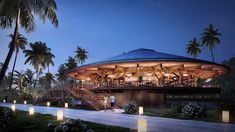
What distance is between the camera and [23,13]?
26.8m

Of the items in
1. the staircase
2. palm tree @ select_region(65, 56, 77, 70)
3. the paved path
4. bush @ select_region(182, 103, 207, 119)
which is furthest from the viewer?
palm tree @ select_region(65, 56, 77, 70)

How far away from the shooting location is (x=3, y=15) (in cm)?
2564

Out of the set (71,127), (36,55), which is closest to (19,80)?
(36,55)

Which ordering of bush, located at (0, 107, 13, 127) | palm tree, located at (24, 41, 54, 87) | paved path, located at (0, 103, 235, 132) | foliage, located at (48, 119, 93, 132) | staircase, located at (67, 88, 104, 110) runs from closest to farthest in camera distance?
foliage, located at (48, 119, 93, 132) → paved path, located at (0, 103, 235, 132) → bush, located at (0, 107, 13, 127) → staircase, located at (67, 88, 104, 110) → palm tree, located at (24, 41, 54, 87)

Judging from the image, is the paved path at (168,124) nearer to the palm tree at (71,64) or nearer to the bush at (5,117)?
the bush at (5,117)

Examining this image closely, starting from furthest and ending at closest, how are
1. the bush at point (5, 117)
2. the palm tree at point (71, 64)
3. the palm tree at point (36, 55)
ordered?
the palm tree at point (71, 64) → the palm tree at point (36, 55) → the bush at point (5, 117)

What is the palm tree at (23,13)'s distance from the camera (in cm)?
2498

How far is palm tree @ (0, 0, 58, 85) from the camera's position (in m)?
25.0

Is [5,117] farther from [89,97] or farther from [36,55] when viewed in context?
[36,55]

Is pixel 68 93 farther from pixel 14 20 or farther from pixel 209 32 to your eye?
pixel 209 32

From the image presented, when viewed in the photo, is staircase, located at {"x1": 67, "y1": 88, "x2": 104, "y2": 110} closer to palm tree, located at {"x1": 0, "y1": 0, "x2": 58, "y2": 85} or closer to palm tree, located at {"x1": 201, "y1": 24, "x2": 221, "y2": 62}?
palm tree, located at {"x1": 0, "y1": 0, "x2": 58, "y2": 85}

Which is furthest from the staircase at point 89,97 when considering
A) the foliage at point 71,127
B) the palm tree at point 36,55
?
the palm tree at point 36,55

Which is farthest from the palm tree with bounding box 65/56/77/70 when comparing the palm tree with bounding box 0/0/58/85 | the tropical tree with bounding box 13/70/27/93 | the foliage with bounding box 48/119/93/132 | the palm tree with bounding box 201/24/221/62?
the foliage with bounding box 48/119/93/132

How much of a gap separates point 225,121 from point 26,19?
21.1 metres
